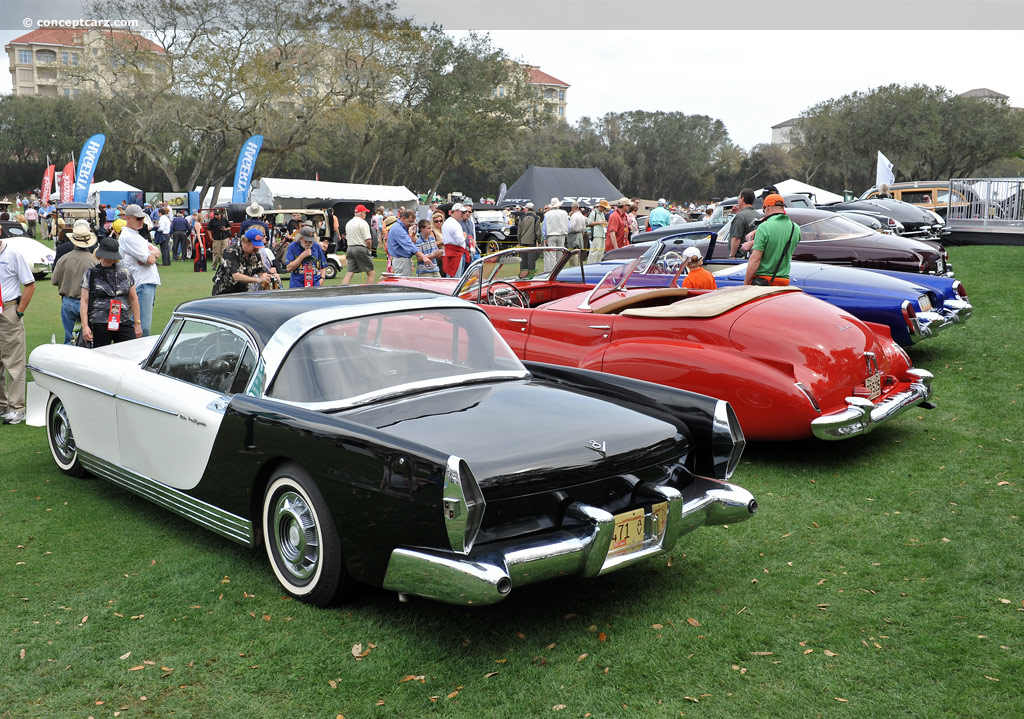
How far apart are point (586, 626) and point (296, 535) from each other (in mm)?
1373

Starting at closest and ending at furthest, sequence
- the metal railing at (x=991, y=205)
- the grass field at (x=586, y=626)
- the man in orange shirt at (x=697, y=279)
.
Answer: the grass field at (x=586, y=626), the man in orange shirt at (x=697, y=279), the metal railing at (x=991, y=205)

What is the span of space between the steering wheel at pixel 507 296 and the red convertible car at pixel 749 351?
632 millimetres

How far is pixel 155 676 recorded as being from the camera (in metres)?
3.43

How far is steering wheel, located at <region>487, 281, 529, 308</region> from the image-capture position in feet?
25.8

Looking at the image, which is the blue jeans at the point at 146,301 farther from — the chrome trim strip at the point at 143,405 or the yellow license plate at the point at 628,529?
the yellow license plate at the point at 628,529

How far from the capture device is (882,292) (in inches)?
332

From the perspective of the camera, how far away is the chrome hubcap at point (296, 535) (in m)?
3.90

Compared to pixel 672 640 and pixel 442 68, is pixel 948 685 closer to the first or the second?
pixel 672 640

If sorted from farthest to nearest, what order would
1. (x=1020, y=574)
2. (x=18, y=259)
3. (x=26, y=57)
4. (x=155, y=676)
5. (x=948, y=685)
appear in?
(x=26, y=57)
(x=18, y=259)
(x=1020, y=574)
(x=155, y=676)
(x=948, y=685)

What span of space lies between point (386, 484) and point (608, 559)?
3.15 feet

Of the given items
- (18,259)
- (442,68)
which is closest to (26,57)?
(442,68)

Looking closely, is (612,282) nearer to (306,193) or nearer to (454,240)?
(454,240)

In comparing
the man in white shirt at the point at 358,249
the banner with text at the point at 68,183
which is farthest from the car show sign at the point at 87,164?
the man in white shirt at the point at 358,249

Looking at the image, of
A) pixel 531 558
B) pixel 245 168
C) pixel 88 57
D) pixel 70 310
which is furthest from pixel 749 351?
pixel 88 57
